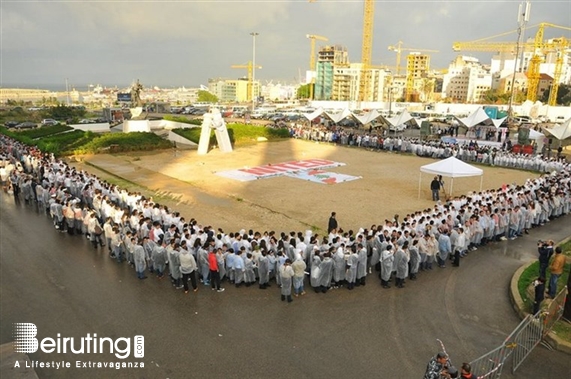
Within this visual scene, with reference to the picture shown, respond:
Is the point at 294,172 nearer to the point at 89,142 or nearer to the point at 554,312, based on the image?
the point at 89,142

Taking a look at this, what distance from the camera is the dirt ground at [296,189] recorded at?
608 inches

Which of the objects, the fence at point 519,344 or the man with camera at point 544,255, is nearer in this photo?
the fence at point 519,344

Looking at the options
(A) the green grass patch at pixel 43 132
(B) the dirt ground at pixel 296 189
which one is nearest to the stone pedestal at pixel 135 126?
(A) the green grass patch at pixel 43 132

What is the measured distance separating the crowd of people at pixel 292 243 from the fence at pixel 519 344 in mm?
3082

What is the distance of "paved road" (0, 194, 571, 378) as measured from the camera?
7.29 meters

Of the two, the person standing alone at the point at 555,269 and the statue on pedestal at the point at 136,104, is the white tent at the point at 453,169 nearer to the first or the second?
the person standing alone at the point at 555,269

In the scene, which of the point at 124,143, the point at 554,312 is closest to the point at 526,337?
the point at 554,312

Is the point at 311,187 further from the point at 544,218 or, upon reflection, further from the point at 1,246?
the point at 1,246

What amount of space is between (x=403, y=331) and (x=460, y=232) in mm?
4503

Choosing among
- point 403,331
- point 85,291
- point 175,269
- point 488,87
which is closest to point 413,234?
point 403,331

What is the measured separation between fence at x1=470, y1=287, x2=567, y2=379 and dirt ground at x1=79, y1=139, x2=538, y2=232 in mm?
6912

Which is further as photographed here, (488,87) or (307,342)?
(488,87)

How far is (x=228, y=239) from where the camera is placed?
36.2 feet

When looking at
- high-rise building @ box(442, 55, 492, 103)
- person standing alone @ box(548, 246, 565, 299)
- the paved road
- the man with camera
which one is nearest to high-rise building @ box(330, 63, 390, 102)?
high-rise building @ box(442, 55, 492, 103)
